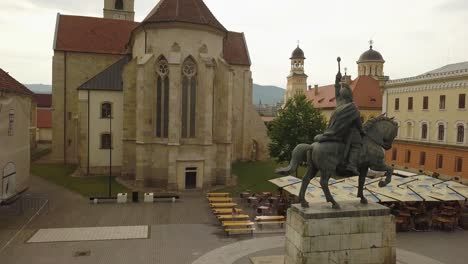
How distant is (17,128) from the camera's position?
28500mm

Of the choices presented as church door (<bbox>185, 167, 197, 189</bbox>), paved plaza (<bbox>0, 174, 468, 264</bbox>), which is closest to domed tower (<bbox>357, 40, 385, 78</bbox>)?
church door (<bbox>185, 167, 197, 189</bbox>)

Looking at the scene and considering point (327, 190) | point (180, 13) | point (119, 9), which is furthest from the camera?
point (119, 9)

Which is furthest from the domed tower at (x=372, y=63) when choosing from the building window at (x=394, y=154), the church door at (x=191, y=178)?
the church door at (x=191, y=178)

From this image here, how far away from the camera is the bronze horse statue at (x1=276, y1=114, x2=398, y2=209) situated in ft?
44.2

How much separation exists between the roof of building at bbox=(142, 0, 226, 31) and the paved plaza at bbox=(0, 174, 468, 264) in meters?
16.0

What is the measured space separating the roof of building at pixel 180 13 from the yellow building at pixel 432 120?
25.5 m

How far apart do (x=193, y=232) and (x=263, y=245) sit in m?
4.29

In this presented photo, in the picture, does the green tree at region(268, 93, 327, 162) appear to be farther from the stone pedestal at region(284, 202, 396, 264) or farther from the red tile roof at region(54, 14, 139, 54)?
the stone pedestal at region(284, 202, 396, 264)

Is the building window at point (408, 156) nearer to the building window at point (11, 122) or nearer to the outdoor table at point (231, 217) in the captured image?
the outdoor table at point (231, 217)

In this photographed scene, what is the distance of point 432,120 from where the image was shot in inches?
1767

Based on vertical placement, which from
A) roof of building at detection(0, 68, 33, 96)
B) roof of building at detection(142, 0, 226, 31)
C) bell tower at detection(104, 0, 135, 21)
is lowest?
roof of building at detection(0, 68, 33, 96)

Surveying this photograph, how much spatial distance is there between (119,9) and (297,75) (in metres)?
49.5

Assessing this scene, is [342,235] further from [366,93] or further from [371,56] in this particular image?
[371,56]

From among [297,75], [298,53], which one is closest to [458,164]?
[297,75]
